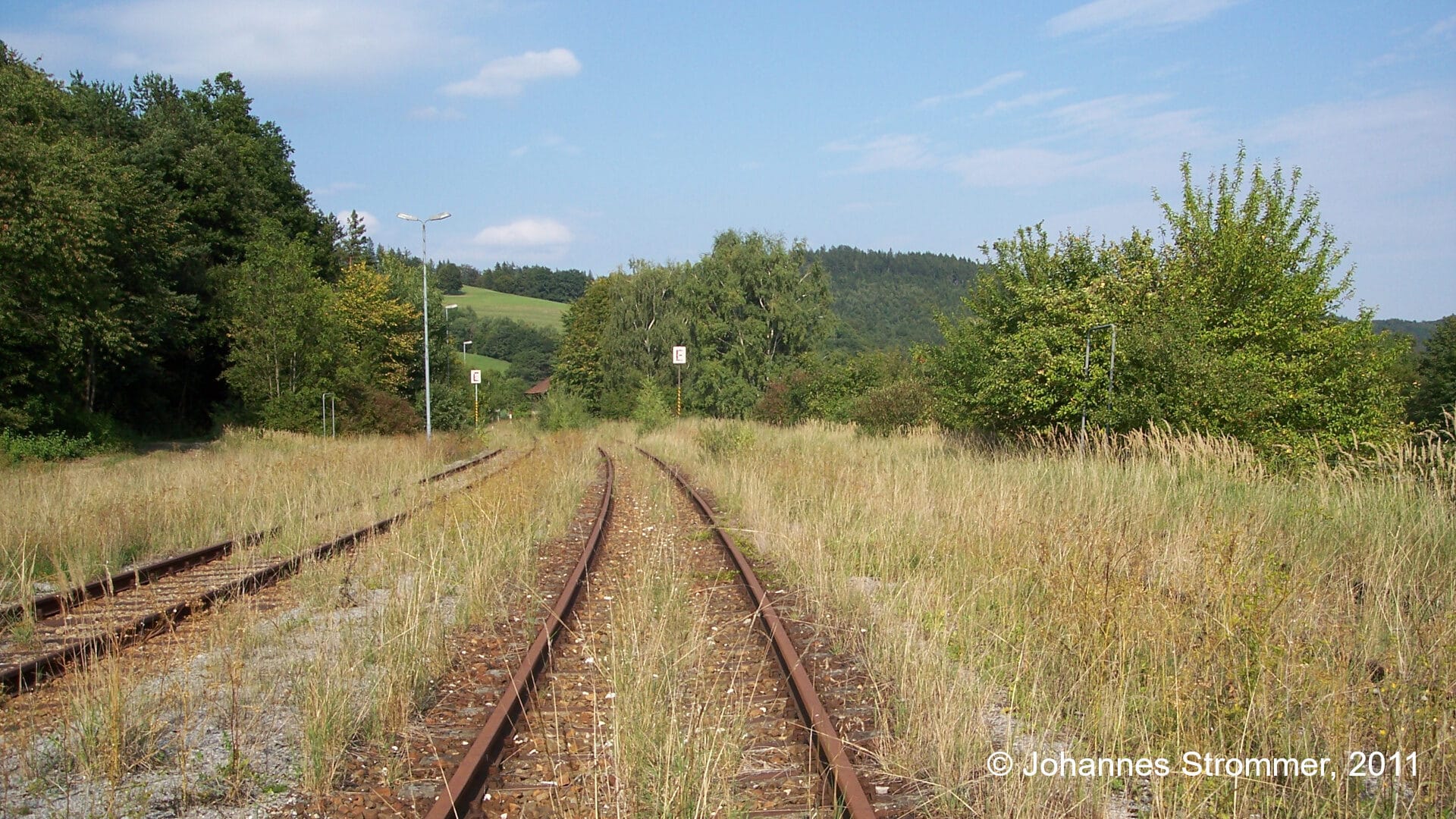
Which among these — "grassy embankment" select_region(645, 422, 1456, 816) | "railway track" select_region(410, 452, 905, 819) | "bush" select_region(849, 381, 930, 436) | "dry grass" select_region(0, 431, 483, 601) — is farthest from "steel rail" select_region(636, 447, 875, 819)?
"bush" select_region(849, 381, 930, 436)

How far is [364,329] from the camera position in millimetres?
56281

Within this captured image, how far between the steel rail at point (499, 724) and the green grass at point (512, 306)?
139996mm

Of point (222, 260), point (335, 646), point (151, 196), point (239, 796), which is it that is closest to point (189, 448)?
point (151, 196)

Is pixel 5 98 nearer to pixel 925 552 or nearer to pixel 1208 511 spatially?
pixel 925 552

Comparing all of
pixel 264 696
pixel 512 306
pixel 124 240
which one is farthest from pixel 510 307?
pixel 264 696

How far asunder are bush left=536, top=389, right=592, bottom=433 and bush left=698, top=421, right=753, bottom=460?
84.8 ft

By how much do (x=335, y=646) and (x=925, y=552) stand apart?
5076mm

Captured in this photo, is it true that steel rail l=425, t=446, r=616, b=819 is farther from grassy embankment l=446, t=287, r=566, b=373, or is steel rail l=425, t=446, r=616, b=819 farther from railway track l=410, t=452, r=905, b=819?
grassy embankment l=446, t=287, r=566, b=373

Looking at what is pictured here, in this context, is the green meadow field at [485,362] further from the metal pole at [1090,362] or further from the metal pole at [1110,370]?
the metal pole at [1110,370]

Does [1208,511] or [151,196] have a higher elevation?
[151,196]

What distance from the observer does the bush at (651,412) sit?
146 ft

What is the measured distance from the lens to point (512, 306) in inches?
6112

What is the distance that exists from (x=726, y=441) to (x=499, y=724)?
19.9m

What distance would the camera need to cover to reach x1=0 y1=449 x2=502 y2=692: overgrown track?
619 centimetres
